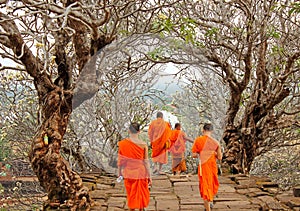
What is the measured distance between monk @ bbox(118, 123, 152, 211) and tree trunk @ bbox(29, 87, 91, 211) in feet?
2.85

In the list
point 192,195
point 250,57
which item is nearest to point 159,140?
point 192,195

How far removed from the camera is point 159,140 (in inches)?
269

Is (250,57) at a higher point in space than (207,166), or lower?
higher

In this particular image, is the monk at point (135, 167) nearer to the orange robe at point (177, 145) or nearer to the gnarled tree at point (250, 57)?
the orange robe at point (177, 145)

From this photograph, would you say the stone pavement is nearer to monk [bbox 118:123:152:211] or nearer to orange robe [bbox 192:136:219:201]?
orange robe [bbox 192:136:219:201]

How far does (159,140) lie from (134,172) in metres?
0.75

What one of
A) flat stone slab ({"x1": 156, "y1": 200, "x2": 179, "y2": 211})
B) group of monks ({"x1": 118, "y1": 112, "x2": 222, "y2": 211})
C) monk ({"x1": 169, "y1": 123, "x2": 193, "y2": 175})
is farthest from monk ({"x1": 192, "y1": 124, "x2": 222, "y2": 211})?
flat stone slab ({"x1": 156, "y1": 200, "x2": 179, "y2": 211})

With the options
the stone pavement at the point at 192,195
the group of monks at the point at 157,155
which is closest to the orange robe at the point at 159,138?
the group of monks at the point at 157,155

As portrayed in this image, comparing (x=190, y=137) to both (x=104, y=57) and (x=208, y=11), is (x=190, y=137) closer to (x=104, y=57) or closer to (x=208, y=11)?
(x=104, y=57)

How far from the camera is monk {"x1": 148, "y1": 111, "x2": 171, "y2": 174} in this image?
6218 millimetres

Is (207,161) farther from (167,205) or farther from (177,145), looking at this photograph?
(167,205)

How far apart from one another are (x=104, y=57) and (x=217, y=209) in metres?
3.09

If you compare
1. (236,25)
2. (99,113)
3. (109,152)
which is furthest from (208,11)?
(109,152)

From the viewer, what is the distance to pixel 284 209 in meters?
6.94
